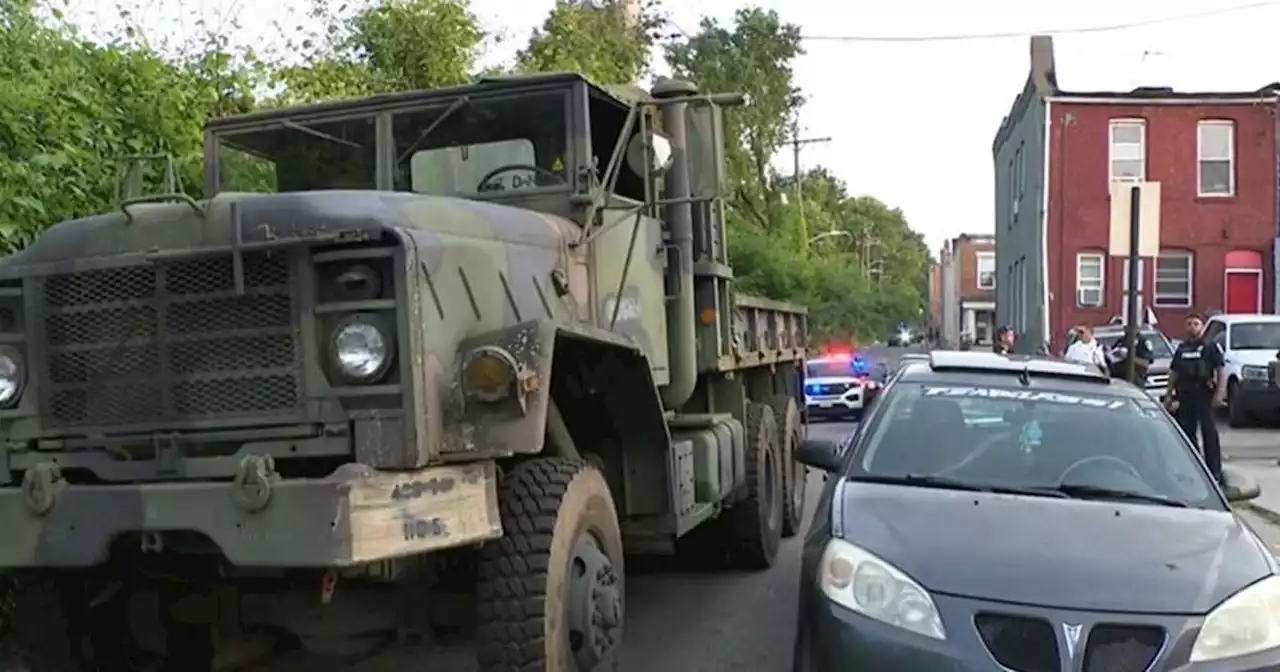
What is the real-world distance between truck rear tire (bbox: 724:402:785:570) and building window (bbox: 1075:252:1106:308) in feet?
81.5

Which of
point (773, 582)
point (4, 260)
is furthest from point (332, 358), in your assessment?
point (773, 582)

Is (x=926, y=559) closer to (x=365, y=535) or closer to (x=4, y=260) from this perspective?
(x=365, y=535)

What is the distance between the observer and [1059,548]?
15.5 ft

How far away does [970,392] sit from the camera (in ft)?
20.3

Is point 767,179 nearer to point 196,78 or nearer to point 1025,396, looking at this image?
point 196,78

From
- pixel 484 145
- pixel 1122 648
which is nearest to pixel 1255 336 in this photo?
pixel 484 145

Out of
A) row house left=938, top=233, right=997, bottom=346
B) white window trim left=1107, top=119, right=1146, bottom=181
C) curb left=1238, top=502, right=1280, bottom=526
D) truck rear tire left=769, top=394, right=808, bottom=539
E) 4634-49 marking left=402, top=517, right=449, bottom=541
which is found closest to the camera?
4634-49 marking left=402, top=517, right=449, bottom=541

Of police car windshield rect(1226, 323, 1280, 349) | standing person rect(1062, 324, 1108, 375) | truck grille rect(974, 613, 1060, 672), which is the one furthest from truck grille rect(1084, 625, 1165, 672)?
police car windshield rect(1226, 323, 1280, 349)

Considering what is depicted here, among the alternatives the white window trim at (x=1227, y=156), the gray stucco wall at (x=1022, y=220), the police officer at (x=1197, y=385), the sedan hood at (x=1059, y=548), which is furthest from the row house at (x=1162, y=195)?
Result: the sedan hood at (x=1059, y=548)

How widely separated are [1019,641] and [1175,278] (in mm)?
29966

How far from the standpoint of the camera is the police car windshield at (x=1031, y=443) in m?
5.59

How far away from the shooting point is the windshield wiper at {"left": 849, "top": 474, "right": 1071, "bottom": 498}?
543 cm

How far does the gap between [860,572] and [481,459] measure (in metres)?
1.32

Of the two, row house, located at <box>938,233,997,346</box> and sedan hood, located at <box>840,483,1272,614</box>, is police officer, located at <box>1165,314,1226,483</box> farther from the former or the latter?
row house, located at <box>938,233,997,346</box>
